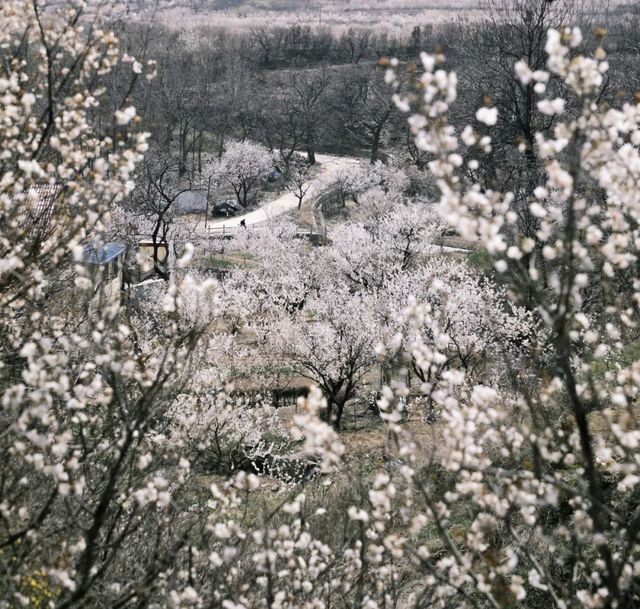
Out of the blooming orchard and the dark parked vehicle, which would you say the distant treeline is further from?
the blooming orchard

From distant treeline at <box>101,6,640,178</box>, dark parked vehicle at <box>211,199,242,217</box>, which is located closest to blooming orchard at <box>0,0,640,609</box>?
dark parked vehicle at <box>211,199,242,217</box>

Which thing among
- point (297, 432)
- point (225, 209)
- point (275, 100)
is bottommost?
point (225, 209)

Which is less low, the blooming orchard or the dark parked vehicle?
the blooming orchard

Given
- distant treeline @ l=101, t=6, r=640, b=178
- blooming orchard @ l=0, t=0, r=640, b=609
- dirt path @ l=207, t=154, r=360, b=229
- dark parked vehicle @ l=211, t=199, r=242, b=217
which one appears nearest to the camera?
blooming orchard @ l=0, t=0, r=640, b=609

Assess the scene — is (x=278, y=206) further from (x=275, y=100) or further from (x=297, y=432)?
(x=297, y=432)

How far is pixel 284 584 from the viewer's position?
22.0ft

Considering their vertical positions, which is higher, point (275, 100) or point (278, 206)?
point (275, 100)

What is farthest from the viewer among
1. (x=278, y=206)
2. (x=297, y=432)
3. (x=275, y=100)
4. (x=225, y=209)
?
(x=275, y=100)

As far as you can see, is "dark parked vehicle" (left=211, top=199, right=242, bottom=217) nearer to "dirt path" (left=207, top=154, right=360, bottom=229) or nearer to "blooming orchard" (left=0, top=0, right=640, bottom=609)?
"dirt path" (left=207, top=154, right=360, bottom=229)

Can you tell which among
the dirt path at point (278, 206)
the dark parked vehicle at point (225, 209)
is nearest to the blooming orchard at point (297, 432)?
the dirt path at point (278, 206)

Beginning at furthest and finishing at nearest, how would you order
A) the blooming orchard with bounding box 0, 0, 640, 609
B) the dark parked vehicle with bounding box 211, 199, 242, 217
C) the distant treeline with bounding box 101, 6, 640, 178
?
the distant treeline with bounding box 101, 6, 640, 178 < the dark parked vehicle with bounding box 211, 199, 242, 217 < the blooming orchard with bounding box 0, 0, 640, 609

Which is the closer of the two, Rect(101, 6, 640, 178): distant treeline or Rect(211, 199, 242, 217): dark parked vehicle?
Rect(211, 199, 242, 217): dark parked vehicle

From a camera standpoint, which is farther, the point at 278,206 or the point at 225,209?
the point at 278,206

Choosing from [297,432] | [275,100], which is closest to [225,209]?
[275,100]
